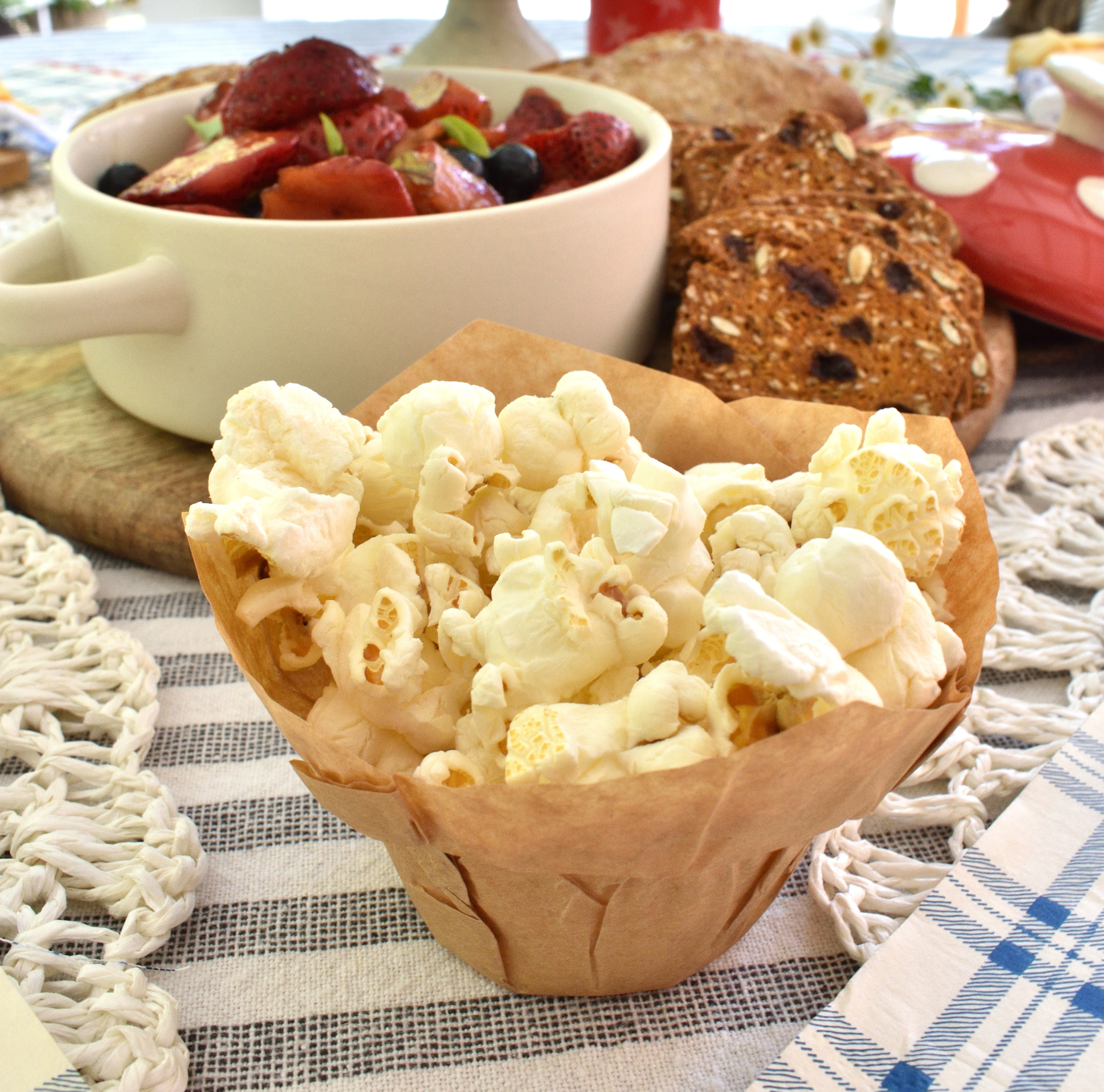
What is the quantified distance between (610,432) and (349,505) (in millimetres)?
133

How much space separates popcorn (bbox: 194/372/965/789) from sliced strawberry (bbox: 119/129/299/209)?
0.40 m

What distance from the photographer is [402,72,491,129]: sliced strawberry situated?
93 centimetres

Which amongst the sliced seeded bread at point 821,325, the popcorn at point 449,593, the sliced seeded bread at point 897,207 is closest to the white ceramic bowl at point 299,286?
the sliced seeded bread at point 821,325

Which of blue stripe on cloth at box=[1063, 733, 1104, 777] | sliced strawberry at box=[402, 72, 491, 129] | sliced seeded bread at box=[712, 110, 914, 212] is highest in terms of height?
sliced strawberry at box=[402, 72, 491, 129]

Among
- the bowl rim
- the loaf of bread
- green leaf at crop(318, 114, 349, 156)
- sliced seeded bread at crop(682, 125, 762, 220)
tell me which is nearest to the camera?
the bowl rim

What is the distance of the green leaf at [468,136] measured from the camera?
89 cm

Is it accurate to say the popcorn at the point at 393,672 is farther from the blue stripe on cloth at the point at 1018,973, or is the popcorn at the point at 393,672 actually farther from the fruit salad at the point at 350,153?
the fruit salad at the point at 350,153

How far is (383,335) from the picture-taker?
0.75 meters

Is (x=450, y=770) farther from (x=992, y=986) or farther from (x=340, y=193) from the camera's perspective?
(x=340, y=193)

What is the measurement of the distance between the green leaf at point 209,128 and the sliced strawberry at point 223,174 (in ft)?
0.28

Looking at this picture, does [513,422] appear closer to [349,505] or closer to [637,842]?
[349,505]

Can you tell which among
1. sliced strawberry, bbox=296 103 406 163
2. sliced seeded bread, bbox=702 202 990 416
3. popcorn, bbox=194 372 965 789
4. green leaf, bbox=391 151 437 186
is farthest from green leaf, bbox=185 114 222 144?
popcorn, bbox=194 372 965 789

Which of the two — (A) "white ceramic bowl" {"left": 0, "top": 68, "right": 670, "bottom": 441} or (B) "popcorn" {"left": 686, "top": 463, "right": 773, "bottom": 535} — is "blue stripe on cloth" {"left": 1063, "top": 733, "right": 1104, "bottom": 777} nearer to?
(B) "popcorn" {"left": 686, "top": 463, "right": 773, "bottom": 535}

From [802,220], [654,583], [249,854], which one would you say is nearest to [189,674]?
[249,854]
